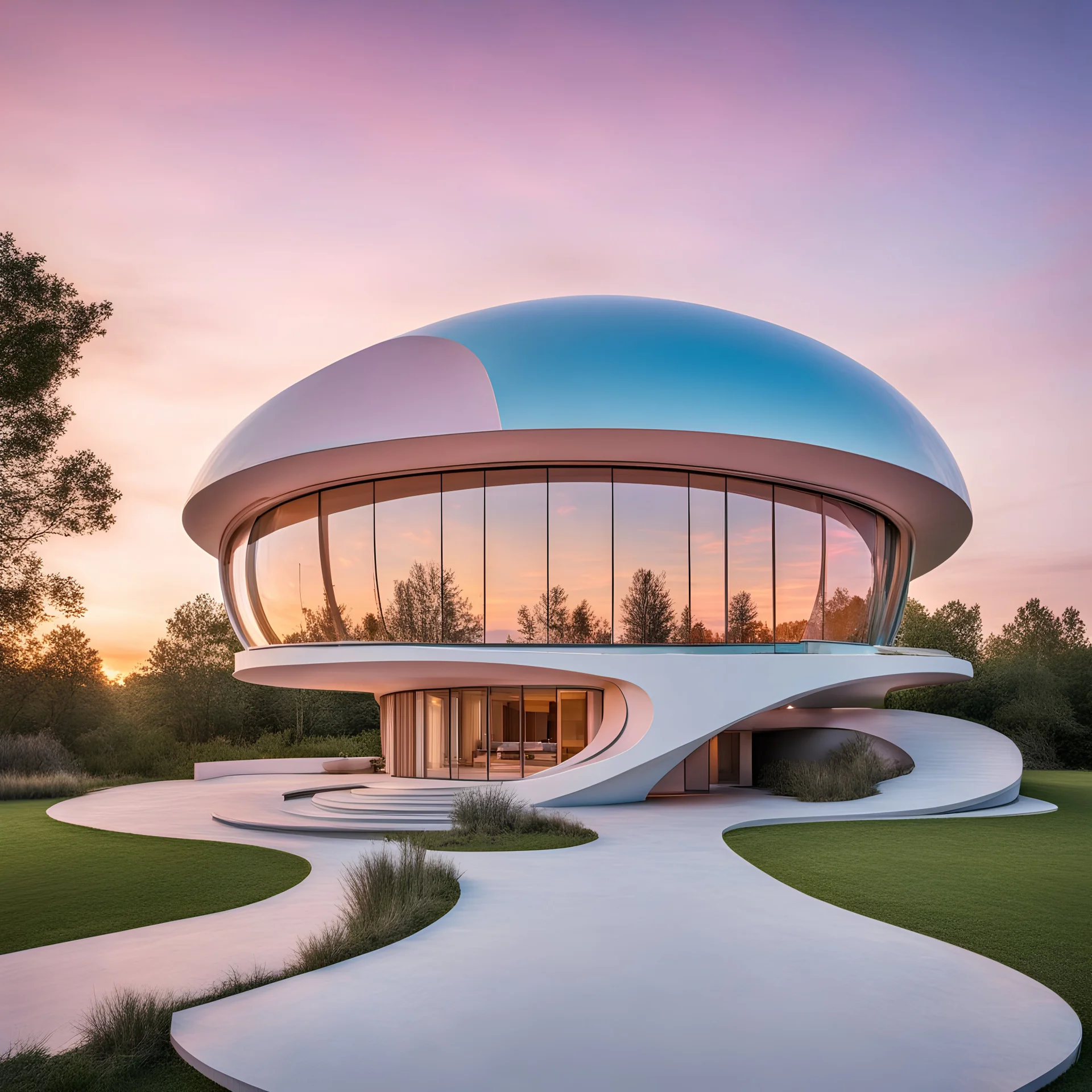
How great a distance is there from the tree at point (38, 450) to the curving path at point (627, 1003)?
8.01 metres

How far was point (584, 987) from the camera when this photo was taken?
20.3 ft

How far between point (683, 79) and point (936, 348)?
14191 mm

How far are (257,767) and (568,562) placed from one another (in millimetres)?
19904

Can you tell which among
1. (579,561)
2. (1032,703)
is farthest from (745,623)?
(1032,703)

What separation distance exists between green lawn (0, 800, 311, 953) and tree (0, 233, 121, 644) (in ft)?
13.0

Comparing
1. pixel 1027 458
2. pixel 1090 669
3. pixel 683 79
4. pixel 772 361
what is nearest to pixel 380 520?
pixel 772 361

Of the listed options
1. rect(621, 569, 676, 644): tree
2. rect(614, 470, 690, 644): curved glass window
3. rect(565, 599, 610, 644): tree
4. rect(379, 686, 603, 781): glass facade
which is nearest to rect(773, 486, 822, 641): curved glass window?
rect(614, 470, 690, 644): curved glass window

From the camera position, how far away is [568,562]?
69.7 ft

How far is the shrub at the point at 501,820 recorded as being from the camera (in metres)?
14.2

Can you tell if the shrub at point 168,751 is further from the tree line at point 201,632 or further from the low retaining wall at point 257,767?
the low retaining wall at point 257,767

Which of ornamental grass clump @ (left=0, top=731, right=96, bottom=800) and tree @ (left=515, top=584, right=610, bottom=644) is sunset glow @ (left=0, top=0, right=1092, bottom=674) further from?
ornamental grass clump @ (left=0, top=731, right=96, bottom=800)

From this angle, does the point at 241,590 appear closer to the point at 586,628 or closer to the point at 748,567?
the point at 586,628

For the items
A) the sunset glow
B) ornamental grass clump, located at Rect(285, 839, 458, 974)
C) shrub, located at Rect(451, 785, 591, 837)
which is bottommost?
shrub, located at Rect(451, 785, 591, 837)

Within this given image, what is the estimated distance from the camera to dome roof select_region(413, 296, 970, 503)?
18.7 m
